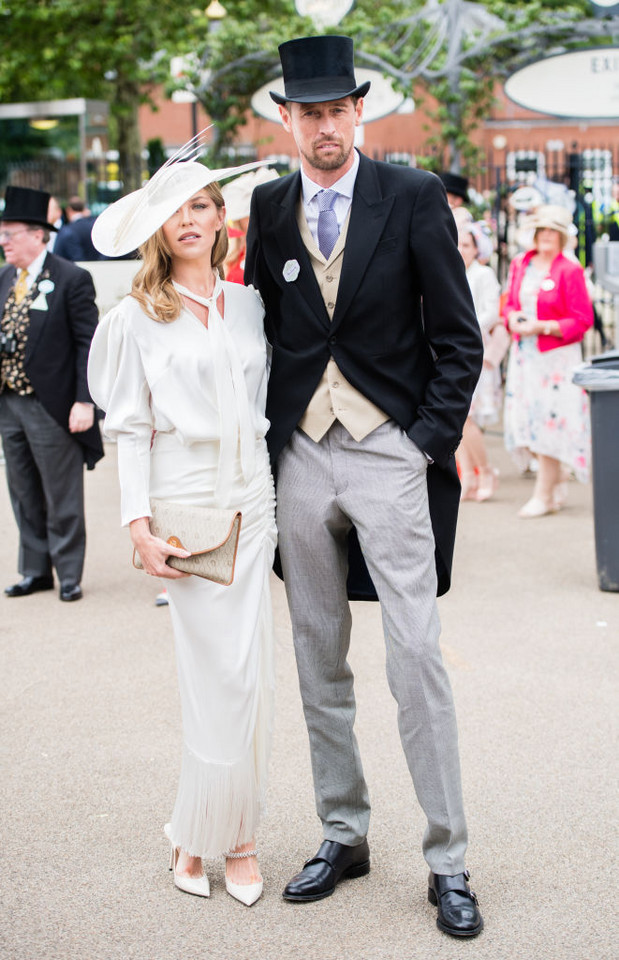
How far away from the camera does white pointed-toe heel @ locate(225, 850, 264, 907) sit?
336cm

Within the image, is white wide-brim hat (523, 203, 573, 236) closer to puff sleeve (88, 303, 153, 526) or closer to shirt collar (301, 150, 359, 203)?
shirt collar (301, 150, 359, 203)

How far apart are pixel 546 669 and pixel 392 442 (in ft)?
7.86

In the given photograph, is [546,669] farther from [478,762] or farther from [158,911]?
[158,911]

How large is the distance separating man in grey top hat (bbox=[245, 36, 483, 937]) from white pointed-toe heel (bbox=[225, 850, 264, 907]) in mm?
106

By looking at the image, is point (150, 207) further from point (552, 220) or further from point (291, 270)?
point (552, 220)

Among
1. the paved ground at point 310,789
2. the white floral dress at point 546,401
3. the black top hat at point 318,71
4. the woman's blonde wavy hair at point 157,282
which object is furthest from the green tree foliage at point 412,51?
the woman's blonde wavy hair at point 157,282

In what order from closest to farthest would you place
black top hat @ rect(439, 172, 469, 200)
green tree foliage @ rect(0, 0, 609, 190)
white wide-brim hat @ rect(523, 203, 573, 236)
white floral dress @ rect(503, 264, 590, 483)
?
white wide-brim hat @ rect(523, 203, 573, 236) < white floral dress @ rect(503, 264, 590, 483) < black top hat @ rect(439, 172, 469, 200) < green tree foliage @ rect(0, 0, 609, 190)

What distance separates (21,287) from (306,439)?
12.7 ft

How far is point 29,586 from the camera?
6.86 meters

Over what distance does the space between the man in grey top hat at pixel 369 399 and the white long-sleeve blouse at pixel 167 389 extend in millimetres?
169

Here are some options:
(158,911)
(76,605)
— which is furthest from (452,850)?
(76,605)

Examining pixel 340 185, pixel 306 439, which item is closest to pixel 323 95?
pixel 340 185

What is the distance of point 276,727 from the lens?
470cm

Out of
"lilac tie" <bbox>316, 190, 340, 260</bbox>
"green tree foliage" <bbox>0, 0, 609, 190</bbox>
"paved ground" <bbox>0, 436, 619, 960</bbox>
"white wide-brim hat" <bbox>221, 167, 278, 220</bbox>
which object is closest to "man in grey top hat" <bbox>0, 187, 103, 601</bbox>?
"paved ground" <bbox>0, 436, 619, 960</bbox>
